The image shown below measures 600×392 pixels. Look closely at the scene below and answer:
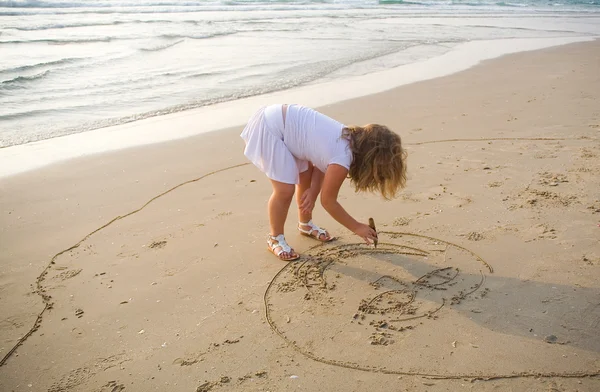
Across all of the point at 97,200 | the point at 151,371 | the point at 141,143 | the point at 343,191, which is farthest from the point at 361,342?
the point at 141,143

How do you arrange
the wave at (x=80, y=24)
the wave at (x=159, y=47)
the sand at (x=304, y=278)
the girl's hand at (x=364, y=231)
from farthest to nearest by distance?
the wave at (x=80, y=24) → the wave at (x=159, y=47) → the girl's hand at (x=364, y=231) → the sand at (x=304, y=278)

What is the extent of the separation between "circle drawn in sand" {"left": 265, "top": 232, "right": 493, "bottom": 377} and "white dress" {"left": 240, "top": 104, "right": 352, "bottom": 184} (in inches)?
25.6

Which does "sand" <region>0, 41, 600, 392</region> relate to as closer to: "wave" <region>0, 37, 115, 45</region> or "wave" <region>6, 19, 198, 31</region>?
"wave" <region>0, 37, 115, 45</region>

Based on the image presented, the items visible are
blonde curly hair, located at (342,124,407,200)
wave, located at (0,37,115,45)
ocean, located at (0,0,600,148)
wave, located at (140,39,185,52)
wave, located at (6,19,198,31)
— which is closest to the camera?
blonde curly hair, located at (342,124,407,200)

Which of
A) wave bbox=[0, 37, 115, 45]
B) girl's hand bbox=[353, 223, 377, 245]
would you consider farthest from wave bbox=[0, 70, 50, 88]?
girl's hand bbox=[353, 223, 377, 245]

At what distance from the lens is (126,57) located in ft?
37.4

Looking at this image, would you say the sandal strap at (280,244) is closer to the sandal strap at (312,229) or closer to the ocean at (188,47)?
the sandal strap at (312,229)

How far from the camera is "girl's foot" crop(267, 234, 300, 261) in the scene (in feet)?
12.7

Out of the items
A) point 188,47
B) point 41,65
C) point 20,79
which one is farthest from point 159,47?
→ point 20,79

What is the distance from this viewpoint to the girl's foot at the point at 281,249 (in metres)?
3.86

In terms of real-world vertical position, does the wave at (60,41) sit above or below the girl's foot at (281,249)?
above

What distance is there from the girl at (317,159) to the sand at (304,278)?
334 mm

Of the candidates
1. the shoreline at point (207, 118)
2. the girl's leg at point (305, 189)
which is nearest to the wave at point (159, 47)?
the shoreline at point (207, 118)

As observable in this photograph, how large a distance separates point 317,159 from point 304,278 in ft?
2.46
